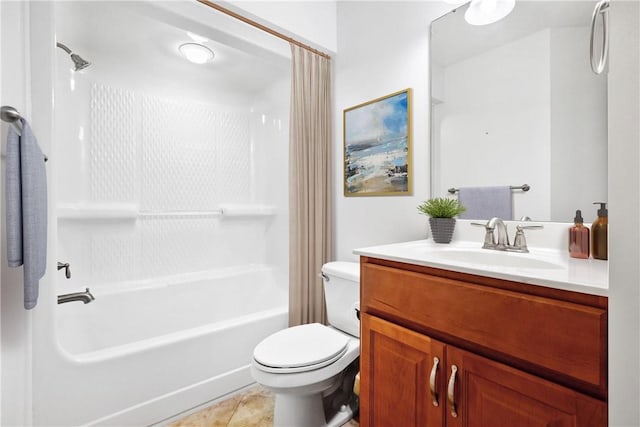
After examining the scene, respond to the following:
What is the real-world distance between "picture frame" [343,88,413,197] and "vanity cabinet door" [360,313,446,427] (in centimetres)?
87

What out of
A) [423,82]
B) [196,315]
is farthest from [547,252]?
[196,315]

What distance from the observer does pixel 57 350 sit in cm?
122

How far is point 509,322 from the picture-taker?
0.76m

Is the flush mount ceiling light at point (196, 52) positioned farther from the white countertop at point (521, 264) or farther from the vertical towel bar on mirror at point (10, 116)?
the white countertop at point (521, 264)

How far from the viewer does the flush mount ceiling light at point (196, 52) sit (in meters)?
2.11

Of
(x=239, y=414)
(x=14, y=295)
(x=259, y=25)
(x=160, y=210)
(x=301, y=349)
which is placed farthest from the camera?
(x=160, y=210)

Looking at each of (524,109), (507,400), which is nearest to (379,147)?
(524,109)

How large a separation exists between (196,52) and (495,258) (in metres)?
2.29

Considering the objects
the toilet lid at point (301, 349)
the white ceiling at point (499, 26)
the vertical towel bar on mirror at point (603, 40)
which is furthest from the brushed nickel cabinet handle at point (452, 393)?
the white ceiling at point (499, 26)

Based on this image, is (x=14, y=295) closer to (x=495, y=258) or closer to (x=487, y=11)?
(x=495, y=258)

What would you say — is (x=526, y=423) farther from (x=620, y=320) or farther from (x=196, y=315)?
(x=196, y=315)

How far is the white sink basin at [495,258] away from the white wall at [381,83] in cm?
40

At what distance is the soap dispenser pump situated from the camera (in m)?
0.96

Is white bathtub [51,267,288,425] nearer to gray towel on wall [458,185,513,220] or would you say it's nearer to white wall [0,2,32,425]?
white wall [0,2,32,425]
